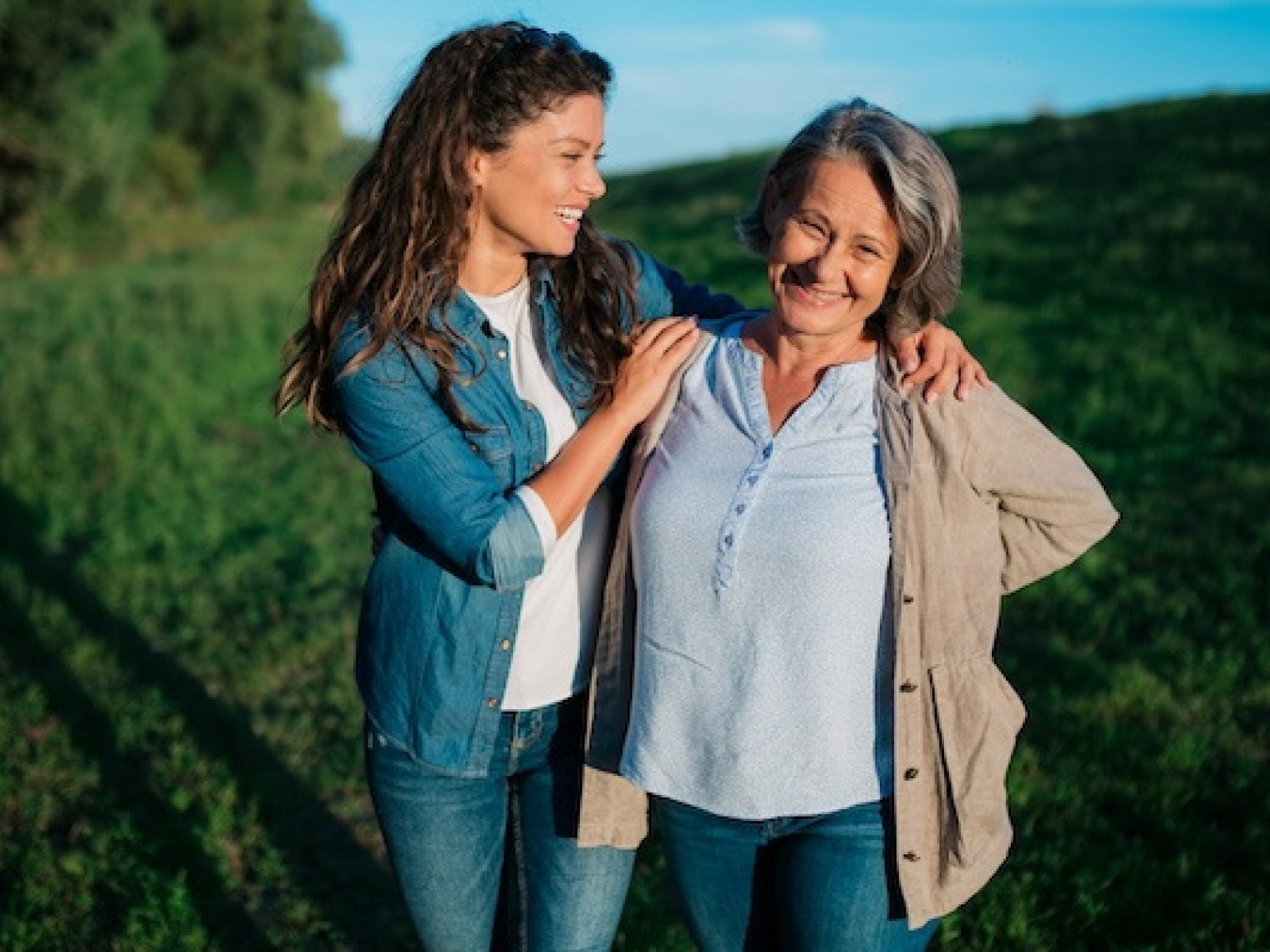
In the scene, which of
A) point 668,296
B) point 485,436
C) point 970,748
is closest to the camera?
point 970,748

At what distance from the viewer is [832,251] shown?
7.68ft

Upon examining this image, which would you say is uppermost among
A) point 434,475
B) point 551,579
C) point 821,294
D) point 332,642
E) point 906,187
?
point 906,187

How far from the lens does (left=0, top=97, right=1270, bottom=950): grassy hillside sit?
13.3 feet

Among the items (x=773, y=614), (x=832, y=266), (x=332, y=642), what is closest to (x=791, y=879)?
(x=773, y=614)

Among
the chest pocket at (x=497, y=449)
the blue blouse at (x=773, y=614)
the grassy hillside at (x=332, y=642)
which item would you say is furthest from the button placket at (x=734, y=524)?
the grassy hillside at (x=332, y=642)

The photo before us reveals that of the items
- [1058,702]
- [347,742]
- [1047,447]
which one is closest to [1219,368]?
[1058,702]

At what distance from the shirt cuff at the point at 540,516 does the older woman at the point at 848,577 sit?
0.20m

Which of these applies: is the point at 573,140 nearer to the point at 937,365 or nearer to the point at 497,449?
the point at 497,449

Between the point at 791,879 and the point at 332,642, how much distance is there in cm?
425

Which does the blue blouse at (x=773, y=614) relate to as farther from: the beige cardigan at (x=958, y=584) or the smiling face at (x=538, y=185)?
the smiling face at (x=538, y=185)

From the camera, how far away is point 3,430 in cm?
970

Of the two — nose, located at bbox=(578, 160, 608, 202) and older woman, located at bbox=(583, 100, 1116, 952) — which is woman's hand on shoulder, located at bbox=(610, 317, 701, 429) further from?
nose, located at bbox=(578, 160, 608, 202)

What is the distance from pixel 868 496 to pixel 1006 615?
4103mm

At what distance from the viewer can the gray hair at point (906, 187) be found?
227 centimetres
